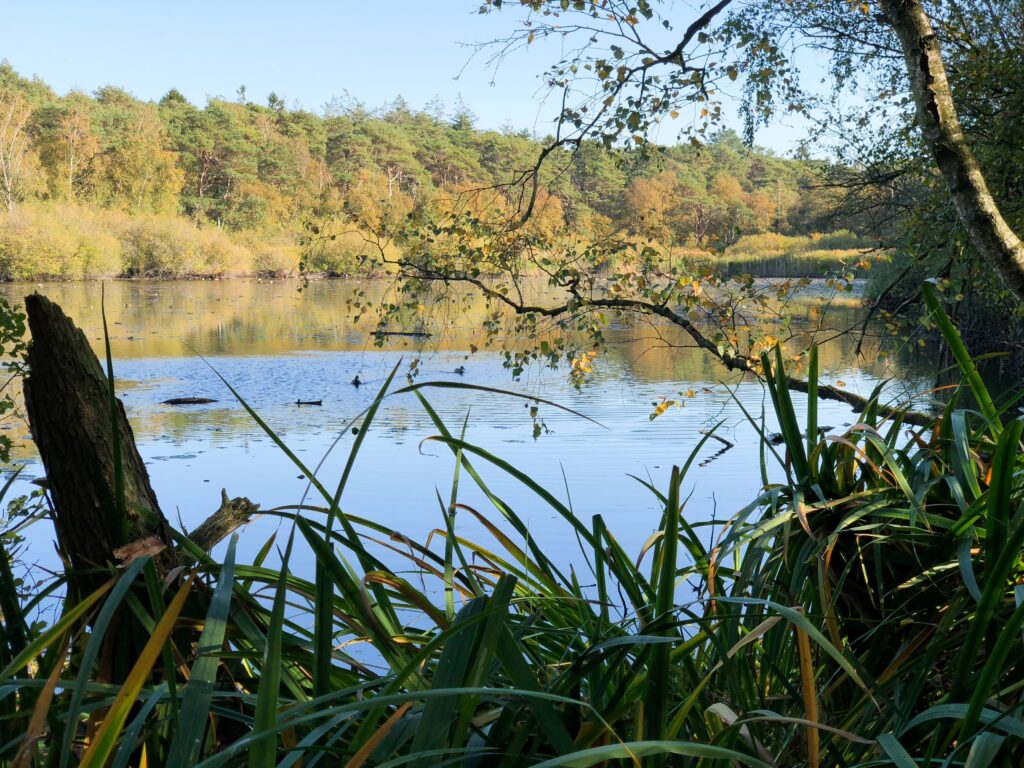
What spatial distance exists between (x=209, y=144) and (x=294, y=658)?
2172 inches

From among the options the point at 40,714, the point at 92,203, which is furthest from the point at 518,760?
the point at 92,203

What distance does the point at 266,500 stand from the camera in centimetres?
720

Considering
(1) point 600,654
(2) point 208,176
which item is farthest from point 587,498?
(2) point 208,176

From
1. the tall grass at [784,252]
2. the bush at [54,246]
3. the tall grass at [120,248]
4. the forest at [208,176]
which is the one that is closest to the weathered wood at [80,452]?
the forest at [208,176]

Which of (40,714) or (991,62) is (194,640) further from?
(991,62)

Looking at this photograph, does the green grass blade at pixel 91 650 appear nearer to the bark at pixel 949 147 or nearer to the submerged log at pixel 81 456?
the submerged log at pixel 81 456

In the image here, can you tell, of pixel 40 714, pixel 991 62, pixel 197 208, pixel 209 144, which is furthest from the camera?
pixel 209 144

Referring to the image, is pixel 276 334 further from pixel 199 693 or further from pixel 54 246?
pixel 199 693

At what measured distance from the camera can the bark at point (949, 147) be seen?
8.87ft

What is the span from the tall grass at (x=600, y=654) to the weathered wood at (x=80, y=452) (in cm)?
6

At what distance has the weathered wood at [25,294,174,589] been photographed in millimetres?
947

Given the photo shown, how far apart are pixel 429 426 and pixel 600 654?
30.8ft

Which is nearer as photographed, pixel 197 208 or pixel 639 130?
pixel 639 130

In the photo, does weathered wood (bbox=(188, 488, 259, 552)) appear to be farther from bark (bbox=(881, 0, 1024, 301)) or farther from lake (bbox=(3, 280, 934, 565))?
bark (bbox=(881, 0, 1024, 301))
